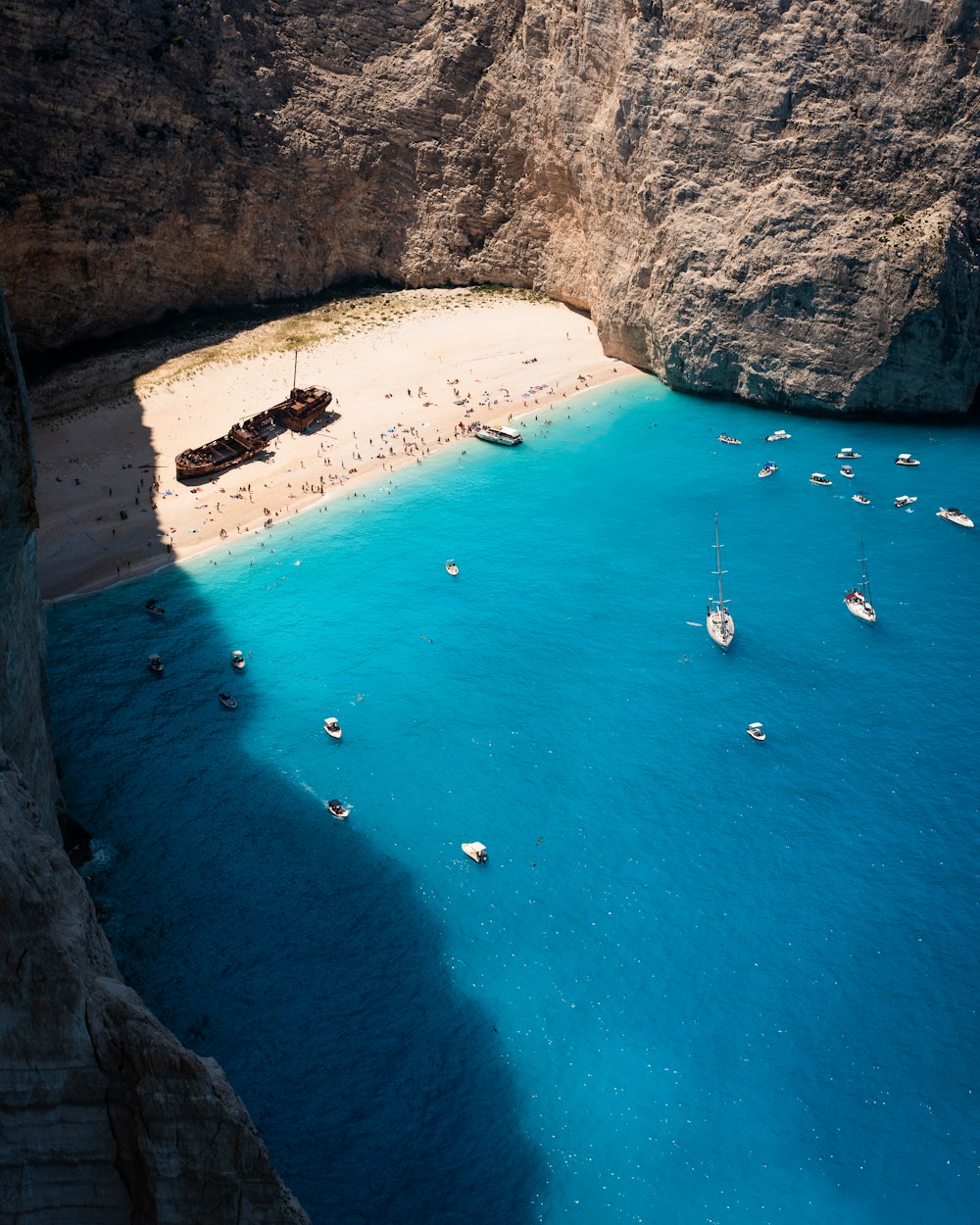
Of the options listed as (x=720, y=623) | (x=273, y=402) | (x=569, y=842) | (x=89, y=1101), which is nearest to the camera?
(x=89, y=1101)

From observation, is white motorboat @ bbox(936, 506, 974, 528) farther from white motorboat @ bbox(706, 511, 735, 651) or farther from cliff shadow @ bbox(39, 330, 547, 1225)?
cliff shadow @ bbox(39, 330, 547, 1225)

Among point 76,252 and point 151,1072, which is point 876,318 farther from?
point 151,1072

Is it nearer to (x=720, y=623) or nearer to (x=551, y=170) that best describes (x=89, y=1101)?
(x=720, y=623)

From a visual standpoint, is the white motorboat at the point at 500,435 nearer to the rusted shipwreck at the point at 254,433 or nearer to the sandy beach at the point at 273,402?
the sandy beach at the point at 273,402

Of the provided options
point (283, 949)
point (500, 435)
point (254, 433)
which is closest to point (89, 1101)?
point (283, 949)

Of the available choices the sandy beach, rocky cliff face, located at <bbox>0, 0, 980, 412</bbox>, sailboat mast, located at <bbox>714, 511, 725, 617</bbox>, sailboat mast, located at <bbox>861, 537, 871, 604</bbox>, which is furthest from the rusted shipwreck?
sailboat mast, located at <bbox>861, 537, 871, 604</bbox>
